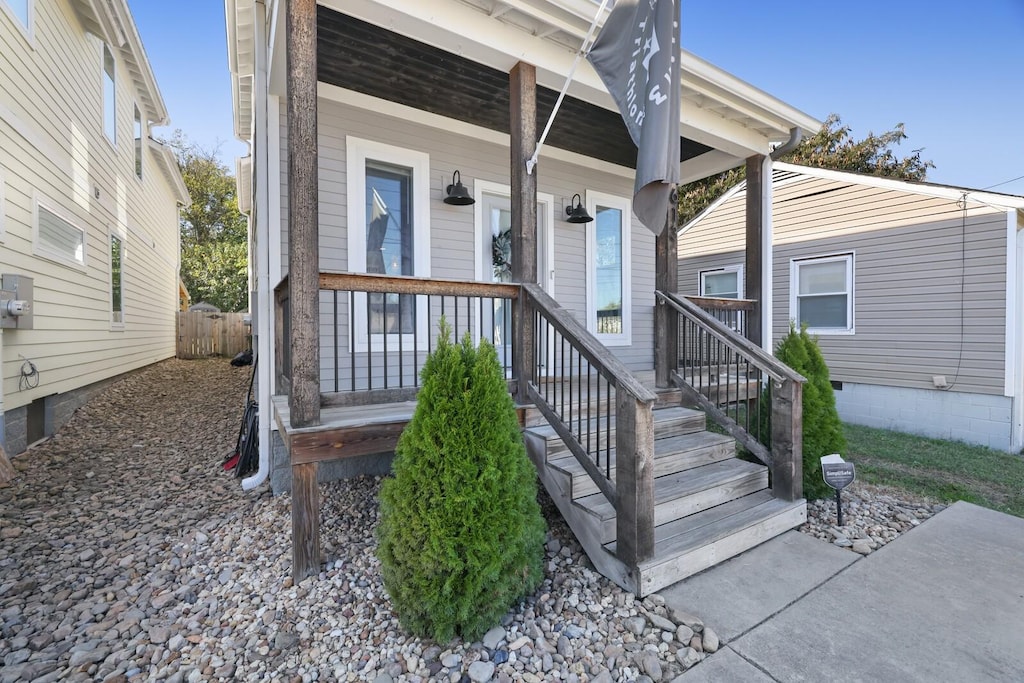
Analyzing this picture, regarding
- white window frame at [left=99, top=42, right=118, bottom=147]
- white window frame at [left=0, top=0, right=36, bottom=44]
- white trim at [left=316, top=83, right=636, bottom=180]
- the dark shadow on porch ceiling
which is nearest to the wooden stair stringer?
the dark shadow on porch ceiling

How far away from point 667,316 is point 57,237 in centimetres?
666

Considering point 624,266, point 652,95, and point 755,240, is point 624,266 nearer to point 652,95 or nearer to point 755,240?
point 755,240

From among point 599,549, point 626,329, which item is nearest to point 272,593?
point 599,549

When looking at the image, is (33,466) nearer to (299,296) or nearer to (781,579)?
(299,296)

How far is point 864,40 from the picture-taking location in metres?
9.00

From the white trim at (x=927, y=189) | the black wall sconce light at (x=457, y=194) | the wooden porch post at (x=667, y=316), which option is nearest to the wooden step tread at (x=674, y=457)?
the wooden porch post at (x=667, y=316)

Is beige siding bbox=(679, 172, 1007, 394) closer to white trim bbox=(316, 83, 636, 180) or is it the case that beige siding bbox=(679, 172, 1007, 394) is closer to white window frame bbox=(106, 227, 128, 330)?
white trim bbox=(316, 83, 636, 180)

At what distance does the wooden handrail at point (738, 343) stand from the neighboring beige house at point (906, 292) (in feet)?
5.43

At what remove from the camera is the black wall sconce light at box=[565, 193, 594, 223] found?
5445 millimetres

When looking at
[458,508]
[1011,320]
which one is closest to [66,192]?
[458,508]

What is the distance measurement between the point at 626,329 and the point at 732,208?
4427 mm

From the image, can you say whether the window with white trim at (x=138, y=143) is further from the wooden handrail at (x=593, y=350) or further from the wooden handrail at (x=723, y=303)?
the wooden handrail at (x=723, y=303)

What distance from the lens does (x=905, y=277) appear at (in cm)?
694

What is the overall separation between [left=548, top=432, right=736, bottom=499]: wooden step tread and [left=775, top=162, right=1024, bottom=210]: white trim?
5.58m
